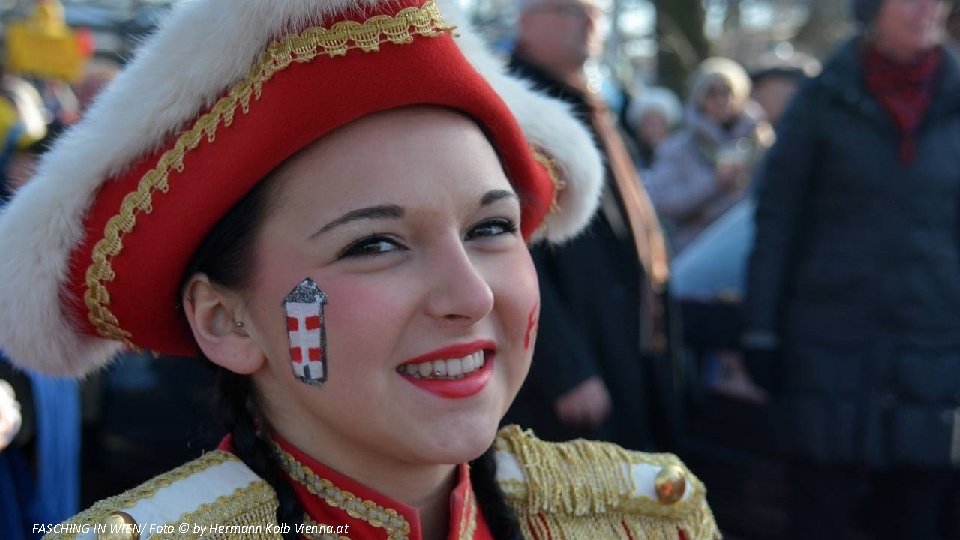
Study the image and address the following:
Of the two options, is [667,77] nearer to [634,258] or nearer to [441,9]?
[634,258]

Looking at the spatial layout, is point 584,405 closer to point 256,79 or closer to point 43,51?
point 256,79

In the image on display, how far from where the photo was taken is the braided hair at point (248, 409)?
5.08 ft

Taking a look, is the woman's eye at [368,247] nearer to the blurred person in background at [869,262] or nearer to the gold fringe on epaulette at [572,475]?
the gold fringe on epaulette at [572,475]

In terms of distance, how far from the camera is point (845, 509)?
3922 mm

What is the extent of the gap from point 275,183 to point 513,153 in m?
0.36

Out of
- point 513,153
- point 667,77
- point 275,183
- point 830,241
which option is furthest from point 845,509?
point 667,77

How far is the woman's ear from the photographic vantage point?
1609mm

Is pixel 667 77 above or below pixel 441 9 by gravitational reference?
below

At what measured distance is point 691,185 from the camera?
580 centimetres

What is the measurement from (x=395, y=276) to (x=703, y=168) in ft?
14.9

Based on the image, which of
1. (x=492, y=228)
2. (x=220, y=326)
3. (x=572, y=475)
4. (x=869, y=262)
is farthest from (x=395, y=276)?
(x=869, y=262)

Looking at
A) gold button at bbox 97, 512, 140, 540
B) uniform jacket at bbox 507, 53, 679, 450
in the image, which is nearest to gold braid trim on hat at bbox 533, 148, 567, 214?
gold button at bbox 97, 512, 140, 540

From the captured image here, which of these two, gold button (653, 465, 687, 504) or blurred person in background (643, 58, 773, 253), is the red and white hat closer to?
gold button (653, 465, 687, 504)

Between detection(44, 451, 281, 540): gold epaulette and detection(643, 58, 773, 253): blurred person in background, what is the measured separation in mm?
4091
